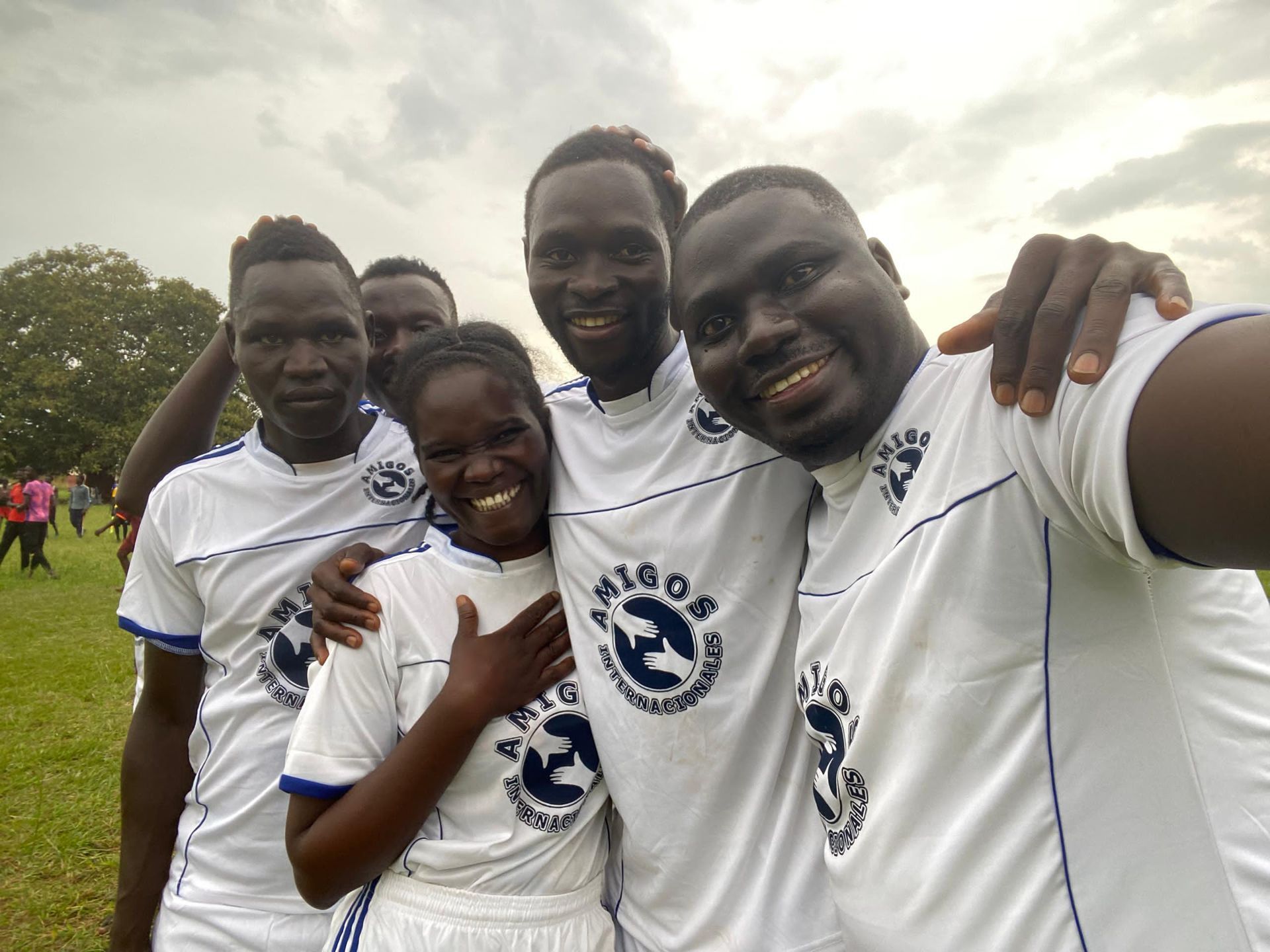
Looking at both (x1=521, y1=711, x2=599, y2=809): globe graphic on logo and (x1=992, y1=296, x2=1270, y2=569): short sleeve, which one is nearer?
(x1=992, y1=296, x2=1270, y2=569): short sleeve

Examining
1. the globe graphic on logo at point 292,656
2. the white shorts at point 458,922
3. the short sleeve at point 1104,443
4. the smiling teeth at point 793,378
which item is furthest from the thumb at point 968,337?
the globe graphic on logo at point 292,656

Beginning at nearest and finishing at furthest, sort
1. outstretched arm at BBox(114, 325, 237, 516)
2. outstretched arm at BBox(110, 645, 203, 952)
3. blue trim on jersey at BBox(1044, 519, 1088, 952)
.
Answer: blue trim on jersey at BBox(1044, 519, 1088, 952)
outstretched arm at BBox(110, 645, 203, 952)
outstretched arm at BBox(114, 325, 237, 516)

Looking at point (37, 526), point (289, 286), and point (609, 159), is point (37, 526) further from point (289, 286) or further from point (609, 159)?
point (609, 159)

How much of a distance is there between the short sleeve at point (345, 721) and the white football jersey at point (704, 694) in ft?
1.46

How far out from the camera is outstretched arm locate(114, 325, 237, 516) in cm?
260

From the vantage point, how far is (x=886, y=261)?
64.6 inches

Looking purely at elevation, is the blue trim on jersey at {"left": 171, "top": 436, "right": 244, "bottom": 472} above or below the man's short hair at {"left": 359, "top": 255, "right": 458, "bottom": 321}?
below

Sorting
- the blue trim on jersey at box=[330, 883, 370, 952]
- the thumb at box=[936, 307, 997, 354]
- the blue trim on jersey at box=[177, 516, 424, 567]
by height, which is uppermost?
the thumb at box=[936, 307, 997, 354]

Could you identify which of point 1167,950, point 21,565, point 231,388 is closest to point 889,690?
point 1167,950

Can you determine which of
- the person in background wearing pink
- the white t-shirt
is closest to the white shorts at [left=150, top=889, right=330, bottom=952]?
the white t-shirt

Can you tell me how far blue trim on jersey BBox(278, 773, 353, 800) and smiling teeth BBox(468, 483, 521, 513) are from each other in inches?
27.2

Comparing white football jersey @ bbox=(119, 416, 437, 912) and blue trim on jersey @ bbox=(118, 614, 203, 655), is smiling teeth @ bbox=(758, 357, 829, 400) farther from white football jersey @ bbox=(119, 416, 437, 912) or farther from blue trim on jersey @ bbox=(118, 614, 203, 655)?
blue trim on jersey @ bbox=(118, 614, 203, 655)

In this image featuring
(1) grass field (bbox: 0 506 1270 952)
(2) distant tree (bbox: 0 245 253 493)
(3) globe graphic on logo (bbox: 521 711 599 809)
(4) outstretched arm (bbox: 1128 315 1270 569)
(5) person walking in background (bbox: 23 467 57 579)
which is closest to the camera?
(4) outstretched arm (bbox: 1128 315 1270 569)

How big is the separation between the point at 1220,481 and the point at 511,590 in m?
1.46
